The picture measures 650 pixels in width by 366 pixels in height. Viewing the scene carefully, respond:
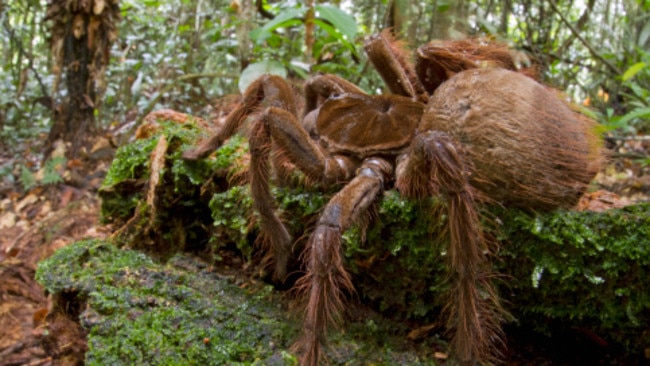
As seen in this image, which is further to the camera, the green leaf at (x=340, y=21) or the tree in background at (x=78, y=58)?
the tree in background at (x=78, y=58)

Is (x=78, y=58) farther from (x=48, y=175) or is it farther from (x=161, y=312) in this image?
(x=161, y=312)

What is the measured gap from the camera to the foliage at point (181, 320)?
7.20 feet

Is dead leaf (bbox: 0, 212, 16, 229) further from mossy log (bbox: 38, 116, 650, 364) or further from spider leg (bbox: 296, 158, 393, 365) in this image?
spider leg (bbox: 296, 158, 393, 365)

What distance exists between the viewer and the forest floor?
10.4 ft

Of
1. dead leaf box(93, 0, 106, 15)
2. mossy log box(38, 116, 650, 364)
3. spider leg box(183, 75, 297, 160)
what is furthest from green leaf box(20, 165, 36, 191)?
spider leg box(183, 75, 297, 160)

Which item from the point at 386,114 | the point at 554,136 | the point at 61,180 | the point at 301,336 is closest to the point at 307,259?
the point at 301,336

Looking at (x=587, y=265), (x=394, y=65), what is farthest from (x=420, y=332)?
(x=394, y=65)

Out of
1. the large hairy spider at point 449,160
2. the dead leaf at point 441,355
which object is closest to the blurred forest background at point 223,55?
the large hairy spider at point 449,160

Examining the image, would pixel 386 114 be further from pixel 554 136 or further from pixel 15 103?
pixel 15 103

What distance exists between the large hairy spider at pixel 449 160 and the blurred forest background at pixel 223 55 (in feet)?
3.14

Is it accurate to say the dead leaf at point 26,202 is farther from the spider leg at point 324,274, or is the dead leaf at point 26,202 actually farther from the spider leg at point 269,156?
the spider leg at point 324,274

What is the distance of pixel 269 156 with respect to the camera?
2.65 meters

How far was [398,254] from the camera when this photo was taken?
8.07 feet

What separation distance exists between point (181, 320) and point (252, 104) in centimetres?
135
